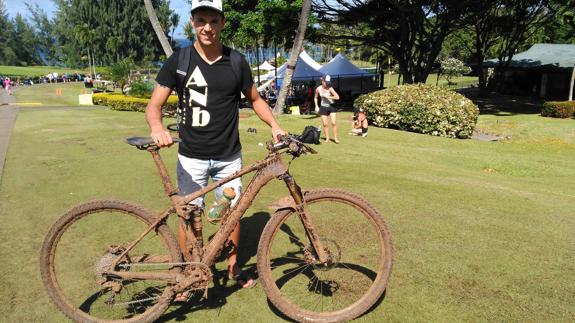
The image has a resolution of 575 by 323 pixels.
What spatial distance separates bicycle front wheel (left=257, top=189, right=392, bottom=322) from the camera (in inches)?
122

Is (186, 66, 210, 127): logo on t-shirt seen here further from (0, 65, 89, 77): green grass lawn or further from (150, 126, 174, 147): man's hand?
(0, 65, 89, 77): green grass lawn

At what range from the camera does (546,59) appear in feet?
121

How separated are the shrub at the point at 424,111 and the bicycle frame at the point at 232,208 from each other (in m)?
13.5

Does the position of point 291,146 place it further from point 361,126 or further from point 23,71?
point 23,71

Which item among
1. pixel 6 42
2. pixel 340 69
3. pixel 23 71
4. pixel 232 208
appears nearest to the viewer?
pixel 232 208

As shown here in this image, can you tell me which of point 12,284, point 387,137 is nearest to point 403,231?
point 12,284

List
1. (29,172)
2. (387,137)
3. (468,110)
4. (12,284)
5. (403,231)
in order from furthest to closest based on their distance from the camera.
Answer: (468,110) → (387,137) → (29,172) → (403,231) → (12,284)

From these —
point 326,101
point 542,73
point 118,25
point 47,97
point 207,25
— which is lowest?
point 47,97

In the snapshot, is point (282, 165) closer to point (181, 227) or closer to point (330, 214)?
point (181, 227)

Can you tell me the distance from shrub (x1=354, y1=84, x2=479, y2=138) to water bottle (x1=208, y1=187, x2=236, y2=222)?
1359 centimetres

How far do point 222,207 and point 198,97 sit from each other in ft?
2.99

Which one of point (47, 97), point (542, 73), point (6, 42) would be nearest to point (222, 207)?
point (47, 97)

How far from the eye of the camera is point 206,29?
10.3ft

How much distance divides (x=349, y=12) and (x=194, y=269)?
25419 mm
